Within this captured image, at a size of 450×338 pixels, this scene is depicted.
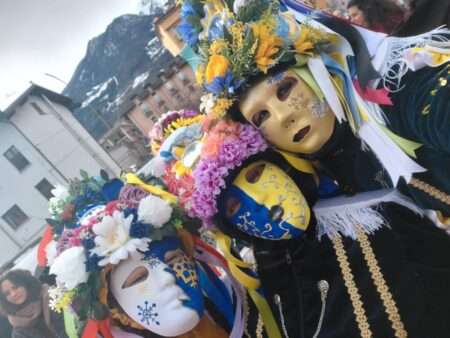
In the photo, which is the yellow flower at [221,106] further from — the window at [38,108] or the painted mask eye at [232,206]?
the window at [38,108]

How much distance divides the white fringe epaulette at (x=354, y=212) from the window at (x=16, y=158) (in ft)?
29.6

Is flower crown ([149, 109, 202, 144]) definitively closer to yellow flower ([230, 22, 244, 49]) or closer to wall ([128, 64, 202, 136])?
yellow flower ([230, 22, 244, 49])

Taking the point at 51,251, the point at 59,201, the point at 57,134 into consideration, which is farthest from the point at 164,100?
the point at 51,251

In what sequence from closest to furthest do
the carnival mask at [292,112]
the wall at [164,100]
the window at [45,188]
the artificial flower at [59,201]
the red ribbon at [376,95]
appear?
1. the red ribbon at [376,95]
2. the carnival mask at [292,112]
3. the artificial flower at [59,201]
4. the window at [45,188]
5. the wall at [164,100]

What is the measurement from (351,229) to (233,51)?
2.30ft

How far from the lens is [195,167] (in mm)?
1521

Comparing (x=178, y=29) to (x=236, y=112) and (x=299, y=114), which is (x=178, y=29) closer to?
(x=236, y=112)

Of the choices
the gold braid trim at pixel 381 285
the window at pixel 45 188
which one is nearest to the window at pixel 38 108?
A: the window at pixel 45 188

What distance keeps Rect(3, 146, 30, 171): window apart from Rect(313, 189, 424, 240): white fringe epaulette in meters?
9.03

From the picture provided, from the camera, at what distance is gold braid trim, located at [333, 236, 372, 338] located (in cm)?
133

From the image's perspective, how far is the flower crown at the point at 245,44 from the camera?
1.37 metres

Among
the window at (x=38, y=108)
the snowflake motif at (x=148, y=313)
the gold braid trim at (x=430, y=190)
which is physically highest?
the window at (x=38, y=108)

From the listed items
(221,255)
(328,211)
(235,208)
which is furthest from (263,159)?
Answer: (221,255)

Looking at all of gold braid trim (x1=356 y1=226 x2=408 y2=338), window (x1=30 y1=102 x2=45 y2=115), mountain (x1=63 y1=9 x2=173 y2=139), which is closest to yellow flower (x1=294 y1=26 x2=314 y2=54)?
gold braid trim (x1=356 y1=226 x2=408 y2=338)
